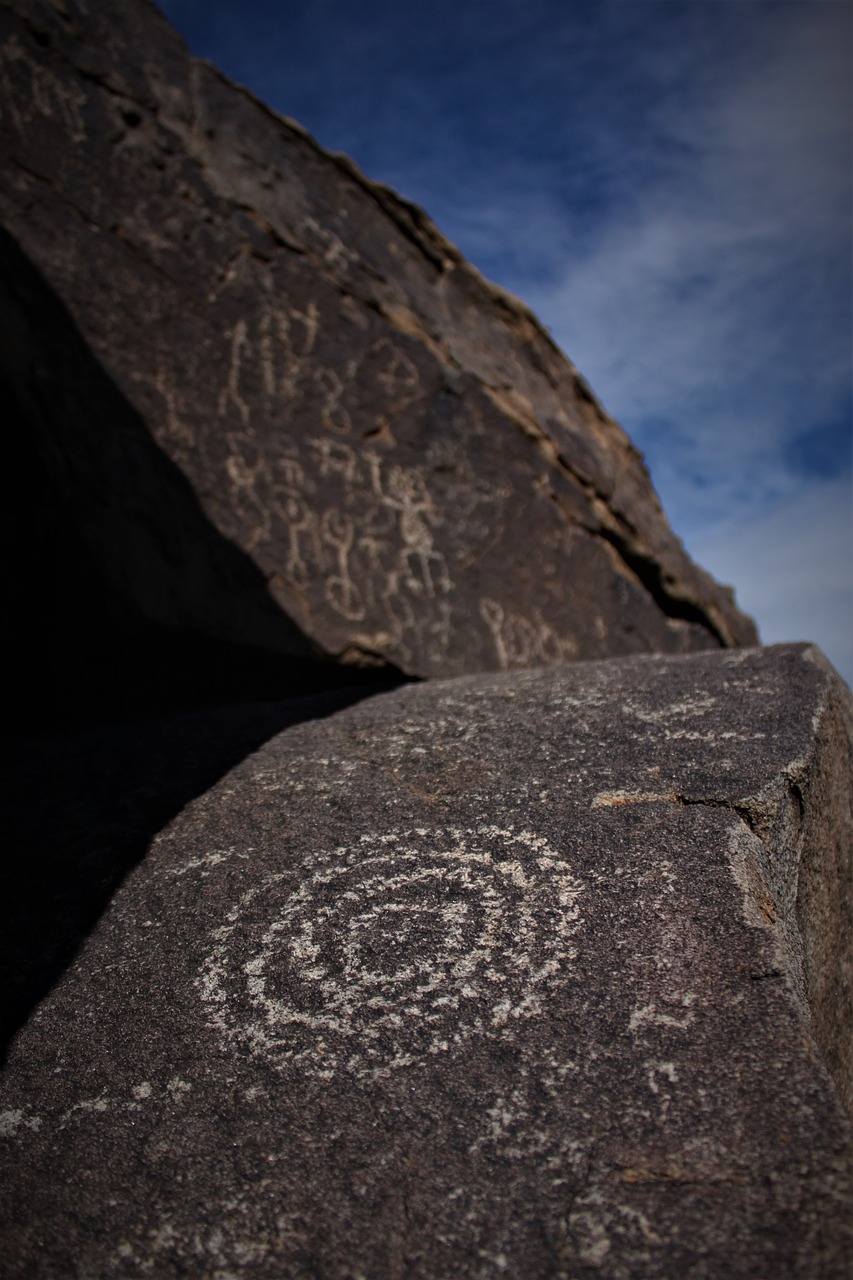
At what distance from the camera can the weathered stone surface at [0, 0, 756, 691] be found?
225cm

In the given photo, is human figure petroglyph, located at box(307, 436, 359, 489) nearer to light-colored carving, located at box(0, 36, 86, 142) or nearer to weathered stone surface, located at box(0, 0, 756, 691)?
weathered stone surface, located at box(0, 0, 756, 691)

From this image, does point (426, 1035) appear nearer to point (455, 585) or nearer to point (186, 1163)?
point (186, 1163)

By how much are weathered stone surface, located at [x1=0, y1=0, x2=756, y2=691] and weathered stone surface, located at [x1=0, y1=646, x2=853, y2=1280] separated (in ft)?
3.22

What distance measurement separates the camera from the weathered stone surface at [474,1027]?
0.74 m

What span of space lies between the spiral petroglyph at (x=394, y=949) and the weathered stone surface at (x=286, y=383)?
1.15 meters

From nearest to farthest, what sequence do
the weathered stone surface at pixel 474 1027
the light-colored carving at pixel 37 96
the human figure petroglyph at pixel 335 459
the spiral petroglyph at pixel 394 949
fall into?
the weathered stone surface at pixel 474 1027, the spiral petroglyph at pixel 394 949, the light-colored carving at pixel 37 96, the human figure petroglyph at pixel 335 459

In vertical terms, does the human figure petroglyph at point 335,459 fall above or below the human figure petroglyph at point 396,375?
below

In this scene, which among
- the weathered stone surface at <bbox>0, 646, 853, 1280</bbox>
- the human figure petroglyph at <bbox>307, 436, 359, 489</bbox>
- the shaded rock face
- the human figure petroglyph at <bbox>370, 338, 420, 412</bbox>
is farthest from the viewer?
the human figure petroglyph at <bbox>370, 338, 420, 412</bbox>

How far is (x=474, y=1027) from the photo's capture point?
910mm

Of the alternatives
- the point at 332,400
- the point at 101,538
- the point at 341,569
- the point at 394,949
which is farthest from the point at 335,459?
the point at 394,949

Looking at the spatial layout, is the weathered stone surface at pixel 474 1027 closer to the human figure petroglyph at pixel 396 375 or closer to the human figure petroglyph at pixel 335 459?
the human figure petroglyph at pixel 335 459

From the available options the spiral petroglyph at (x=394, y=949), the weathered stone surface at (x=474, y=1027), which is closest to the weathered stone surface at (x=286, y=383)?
the weathered stone surface at (x=474, y=1027)

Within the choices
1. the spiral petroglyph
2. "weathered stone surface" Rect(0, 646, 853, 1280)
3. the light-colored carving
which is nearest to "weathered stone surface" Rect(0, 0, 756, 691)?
the light-colored carving

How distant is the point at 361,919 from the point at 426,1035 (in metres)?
0.20
